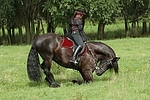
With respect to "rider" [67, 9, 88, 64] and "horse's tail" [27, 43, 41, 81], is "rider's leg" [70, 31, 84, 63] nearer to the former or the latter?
"rider" [67, 9, 88, 64]

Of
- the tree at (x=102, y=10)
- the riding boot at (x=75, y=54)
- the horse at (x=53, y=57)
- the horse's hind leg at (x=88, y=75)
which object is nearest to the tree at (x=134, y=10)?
the tree at (x=102, y=10)

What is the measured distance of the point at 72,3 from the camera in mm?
35500


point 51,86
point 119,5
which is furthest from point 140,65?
point 119,5

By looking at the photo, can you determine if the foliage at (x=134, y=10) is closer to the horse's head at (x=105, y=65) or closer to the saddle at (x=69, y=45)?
the horse's head at (x=105, y=65)

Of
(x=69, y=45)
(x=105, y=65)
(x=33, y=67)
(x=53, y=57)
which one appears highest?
(x=69, y=45)

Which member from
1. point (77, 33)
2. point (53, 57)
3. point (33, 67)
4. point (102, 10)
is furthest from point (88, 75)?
point (102, 10)

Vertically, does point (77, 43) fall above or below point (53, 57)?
above

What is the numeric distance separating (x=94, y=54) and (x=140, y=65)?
173 inches

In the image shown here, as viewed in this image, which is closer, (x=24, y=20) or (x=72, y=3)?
(x=72, y=3)

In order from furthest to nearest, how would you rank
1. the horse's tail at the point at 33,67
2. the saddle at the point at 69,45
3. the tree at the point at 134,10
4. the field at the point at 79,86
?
the tree at the point at 134,10
the saddle at the point at 69,45
the horse's tail at the point at 33,67
the field at the point at 79,86

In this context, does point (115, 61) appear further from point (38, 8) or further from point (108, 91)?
point (38, 8)

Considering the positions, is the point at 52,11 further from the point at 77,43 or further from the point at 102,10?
the point at 77,43

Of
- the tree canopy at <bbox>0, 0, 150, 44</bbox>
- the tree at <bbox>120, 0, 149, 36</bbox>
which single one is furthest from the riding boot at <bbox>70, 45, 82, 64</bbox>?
the tree at <bbox>120, 0, 149, 36</bbox>

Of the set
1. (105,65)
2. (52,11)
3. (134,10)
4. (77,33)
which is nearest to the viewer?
(77,33)
